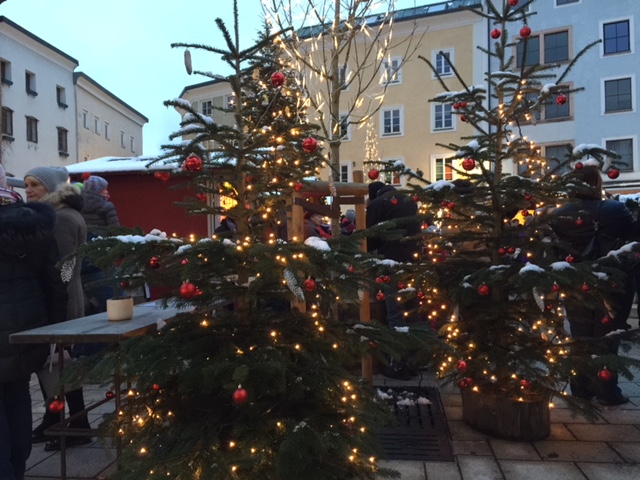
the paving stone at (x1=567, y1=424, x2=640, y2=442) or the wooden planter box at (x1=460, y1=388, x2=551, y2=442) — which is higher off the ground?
the wooden planter box at (x1=460, y1=388, x2=551, y2=442)

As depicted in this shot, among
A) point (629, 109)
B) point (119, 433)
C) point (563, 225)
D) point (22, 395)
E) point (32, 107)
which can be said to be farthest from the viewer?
point (32, 107)

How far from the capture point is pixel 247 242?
2.67 m

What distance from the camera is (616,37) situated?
24844mm

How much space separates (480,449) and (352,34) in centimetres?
588

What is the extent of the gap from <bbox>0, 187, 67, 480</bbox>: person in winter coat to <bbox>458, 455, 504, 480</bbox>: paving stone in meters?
2.69

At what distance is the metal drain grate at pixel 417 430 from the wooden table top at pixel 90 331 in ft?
5.41

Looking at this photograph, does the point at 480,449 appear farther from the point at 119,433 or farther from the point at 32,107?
the point at 32,107

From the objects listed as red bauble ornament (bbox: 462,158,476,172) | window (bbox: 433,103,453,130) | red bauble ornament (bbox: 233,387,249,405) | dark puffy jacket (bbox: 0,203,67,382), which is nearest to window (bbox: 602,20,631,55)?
window (bbox: 433,103,453,130)

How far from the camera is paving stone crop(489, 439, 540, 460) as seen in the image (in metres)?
3.63

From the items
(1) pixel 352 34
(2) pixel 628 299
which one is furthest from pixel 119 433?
(1) pixel 352 34

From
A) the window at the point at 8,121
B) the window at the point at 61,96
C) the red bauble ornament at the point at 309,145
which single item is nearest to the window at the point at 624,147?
the red bauble ornament at the point at 309,145

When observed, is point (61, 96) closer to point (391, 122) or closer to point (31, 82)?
point (31, 82)

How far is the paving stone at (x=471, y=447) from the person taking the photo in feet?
12.2

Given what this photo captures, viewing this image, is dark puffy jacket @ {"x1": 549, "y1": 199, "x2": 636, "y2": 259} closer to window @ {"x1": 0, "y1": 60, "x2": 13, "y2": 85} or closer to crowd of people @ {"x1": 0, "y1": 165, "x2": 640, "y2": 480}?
crowd of people @ {"x1": 0, "y1": 165, "x2": 640, "y2": 480}
